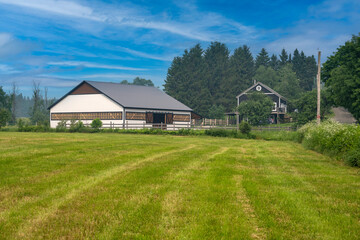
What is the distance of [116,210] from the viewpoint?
6258 millimetres

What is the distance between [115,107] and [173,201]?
44.4m

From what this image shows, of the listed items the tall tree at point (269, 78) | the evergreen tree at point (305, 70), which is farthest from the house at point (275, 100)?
the evergreen tree at point (305, 70)

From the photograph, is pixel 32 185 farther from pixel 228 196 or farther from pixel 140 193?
pixel 228 196

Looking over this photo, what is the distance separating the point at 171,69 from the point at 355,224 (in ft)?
317

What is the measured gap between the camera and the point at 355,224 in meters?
5.75

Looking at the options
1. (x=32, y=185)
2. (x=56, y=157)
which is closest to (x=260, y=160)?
(x=56, y=157)

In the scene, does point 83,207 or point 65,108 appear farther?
point 65,108

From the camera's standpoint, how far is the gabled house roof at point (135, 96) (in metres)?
51.1

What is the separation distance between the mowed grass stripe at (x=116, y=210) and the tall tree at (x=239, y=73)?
85.7 meters

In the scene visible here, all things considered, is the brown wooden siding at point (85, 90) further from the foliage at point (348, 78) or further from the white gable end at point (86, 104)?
the foliage at point (348, 78)

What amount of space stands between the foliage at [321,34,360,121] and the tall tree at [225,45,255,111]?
55.0 m

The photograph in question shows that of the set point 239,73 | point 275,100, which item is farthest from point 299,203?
point 239,73

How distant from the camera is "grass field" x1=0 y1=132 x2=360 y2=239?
531cm

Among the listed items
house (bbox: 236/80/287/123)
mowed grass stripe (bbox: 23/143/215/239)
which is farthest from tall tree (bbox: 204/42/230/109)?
mowed grass stripe (bbox: 23/143/215/239)
